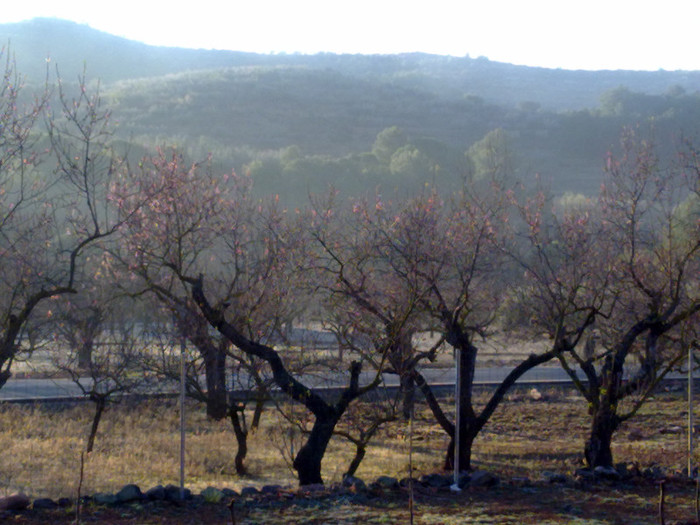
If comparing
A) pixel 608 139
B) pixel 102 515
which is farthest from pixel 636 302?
pixel 608 139

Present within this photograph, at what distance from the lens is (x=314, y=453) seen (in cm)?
1052

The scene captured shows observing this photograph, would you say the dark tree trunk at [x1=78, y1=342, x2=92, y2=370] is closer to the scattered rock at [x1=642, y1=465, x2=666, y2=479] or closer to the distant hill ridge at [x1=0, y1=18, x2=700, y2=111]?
the scattered rock at [x1=642, y1=465, x2=666, y2=479]

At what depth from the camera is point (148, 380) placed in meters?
14.6

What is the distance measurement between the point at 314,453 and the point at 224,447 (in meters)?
5.84

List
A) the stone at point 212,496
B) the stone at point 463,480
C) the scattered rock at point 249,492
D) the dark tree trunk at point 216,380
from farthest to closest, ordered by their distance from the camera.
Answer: the dark tree trunk at point 216,380, the stone at point 463,480, the scattered rock at point 249,492, the stone at point 212,496

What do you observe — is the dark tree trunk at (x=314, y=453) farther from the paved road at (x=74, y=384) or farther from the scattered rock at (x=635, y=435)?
the scattered rock at (x=635, y=435)

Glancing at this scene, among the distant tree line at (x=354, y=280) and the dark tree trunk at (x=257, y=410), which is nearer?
the distant tree line at (x=354, y=280)

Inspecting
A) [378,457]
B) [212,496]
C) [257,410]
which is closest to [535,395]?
[378,457]

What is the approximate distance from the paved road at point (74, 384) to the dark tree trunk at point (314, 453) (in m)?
5.60

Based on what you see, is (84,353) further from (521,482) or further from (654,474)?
(654,474)

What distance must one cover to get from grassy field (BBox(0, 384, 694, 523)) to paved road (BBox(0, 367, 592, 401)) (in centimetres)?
141

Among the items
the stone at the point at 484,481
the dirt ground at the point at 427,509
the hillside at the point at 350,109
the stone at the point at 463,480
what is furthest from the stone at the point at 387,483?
the hillside at the point at 350,109

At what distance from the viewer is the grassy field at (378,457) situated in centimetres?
858

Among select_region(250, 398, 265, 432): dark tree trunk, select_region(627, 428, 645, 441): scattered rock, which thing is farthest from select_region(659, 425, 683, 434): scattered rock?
select_region(250, 398, 265, 432): dark tree trunk
